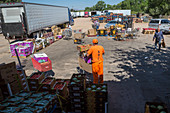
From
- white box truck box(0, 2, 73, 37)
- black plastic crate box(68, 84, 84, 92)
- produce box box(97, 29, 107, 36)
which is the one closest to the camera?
black plastic crate box(68, 84, 84, 92)

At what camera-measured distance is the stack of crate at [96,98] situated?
4527 millimetres

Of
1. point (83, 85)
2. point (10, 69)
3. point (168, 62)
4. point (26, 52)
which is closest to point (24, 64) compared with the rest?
point (26, 52)

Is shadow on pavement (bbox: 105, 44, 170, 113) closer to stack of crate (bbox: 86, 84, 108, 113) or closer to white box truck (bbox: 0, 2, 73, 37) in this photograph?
stack of crate (bbox: 86, 84, 108, 113)

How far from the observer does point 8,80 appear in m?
5.18

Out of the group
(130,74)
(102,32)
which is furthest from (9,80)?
(102,32)

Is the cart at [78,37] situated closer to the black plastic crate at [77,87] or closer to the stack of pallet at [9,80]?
the stack of pallet at [9,80]

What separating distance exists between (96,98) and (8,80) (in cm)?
339

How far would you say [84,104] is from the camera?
4.86 meters

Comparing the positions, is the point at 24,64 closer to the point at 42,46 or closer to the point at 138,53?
the point at 42,46

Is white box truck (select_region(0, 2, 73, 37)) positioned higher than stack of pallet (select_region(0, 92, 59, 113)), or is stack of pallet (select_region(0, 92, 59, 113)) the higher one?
white box truck (select_region(0, 2, 73, 37))

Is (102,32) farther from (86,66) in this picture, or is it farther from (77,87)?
(77,87)

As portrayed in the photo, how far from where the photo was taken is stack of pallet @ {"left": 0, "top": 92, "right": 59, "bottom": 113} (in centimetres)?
415

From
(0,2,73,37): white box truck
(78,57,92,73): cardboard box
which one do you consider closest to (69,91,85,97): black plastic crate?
(78,57,92,73): cardboard box

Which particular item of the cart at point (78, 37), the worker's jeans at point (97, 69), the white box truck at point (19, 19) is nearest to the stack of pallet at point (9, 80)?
the worker's jeans at point (97, 69)
